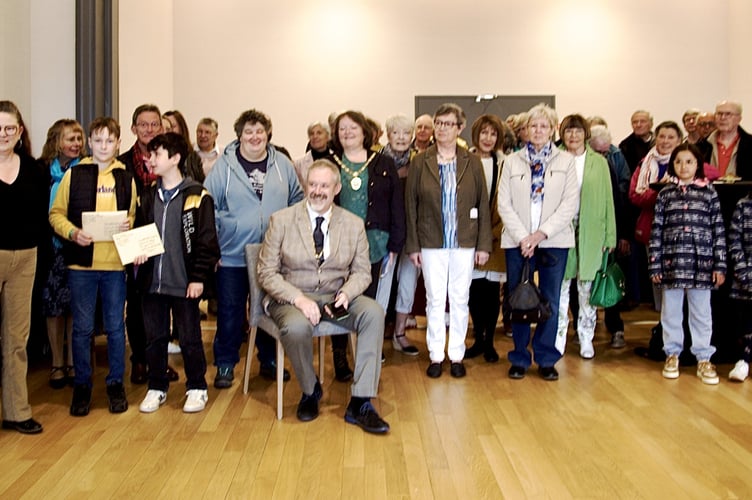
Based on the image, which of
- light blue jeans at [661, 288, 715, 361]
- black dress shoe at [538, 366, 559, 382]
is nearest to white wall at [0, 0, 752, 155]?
light blue jeans at [661, 288, 715, 361]

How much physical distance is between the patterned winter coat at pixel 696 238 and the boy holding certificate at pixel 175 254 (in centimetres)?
256

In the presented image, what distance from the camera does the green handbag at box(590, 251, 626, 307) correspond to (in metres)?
4.59

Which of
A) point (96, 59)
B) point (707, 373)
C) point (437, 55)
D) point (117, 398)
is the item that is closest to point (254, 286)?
point (117, 398)

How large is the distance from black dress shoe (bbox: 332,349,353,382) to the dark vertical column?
10.8 ft

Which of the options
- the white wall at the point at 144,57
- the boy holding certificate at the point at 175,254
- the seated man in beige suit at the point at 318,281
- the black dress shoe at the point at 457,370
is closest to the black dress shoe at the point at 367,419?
the seated man in beige suit at the point at 318,281

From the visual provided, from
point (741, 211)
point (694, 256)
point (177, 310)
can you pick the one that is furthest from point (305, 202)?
point (741, 211)

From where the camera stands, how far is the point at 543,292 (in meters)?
4.24

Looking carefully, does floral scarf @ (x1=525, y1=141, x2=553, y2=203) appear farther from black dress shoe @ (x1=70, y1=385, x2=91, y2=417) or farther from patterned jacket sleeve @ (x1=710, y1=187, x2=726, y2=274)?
black dress shoe @ (x1=70, y1=385, x2=91, y2=417)

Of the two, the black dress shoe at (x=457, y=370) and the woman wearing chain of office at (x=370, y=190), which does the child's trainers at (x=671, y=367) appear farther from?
the woman wearing chain of office at (x=370, y=190)

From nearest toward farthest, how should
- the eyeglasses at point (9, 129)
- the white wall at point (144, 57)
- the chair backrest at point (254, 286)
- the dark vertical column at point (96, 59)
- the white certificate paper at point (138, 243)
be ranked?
the eyeglasses at point (9, 129) → the white certificate paper at point (138, 243) → the chair backrest at point (254, 286) → the dark vertical column at point (96, 59) → the white wall at point (144, 57)

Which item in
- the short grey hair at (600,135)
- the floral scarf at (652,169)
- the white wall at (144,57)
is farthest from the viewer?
the white wall at (144,57)

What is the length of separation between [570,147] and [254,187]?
194 cm

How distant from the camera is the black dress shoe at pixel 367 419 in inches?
131

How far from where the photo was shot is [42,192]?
339 centimetres
